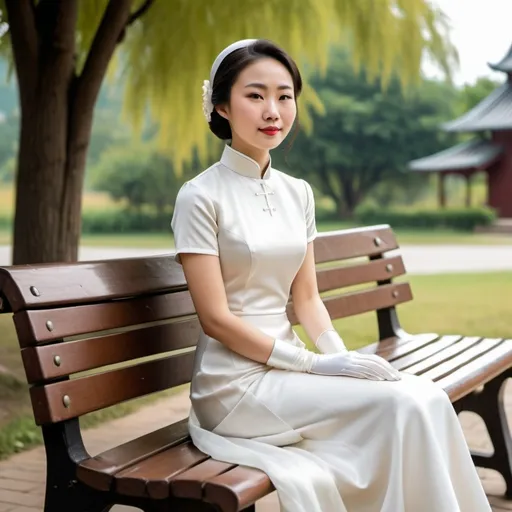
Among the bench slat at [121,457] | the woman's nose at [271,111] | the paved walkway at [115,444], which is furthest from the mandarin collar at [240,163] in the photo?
the paved walkway at [115,444]

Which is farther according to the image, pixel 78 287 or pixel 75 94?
pixel 75 94

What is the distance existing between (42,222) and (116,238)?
2985 centimetres

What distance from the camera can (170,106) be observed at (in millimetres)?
7043

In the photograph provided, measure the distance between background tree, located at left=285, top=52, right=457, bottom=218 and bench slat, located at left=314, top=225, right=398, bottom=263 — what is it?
34.0 metres

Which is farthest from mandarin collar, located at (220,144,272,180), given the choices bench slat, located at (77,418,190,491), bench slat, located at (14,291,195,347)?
bench slat, located at (77,418,190,491)

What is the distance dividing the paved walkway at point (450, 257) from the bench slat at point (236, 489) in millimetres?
10042

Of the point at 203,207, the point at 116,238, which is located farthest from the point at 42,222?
the point at 116,238

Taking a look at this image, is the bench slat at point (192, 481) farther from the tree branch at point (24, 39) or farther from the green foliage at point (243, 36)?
the green foliage at point (243, 36)

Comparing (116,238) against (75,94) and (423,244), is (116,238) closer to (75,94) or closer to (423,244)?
(423,244)

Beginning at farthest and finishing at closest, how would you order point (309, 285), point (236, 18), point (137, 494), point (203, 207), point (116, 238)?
point (116, 238), point (236, 18), point (309, 285), point (203, 207), point (137, 494)

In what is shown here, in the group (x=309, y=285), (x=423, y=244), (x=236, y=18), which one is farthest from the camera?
(x=423, y=244)

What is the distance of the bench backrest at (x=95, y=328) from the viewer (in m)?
2.12

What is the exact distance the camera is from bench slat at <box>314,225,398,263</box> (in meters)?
3.35

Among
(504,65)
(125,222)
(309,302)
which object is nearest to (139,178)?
(125,222)
